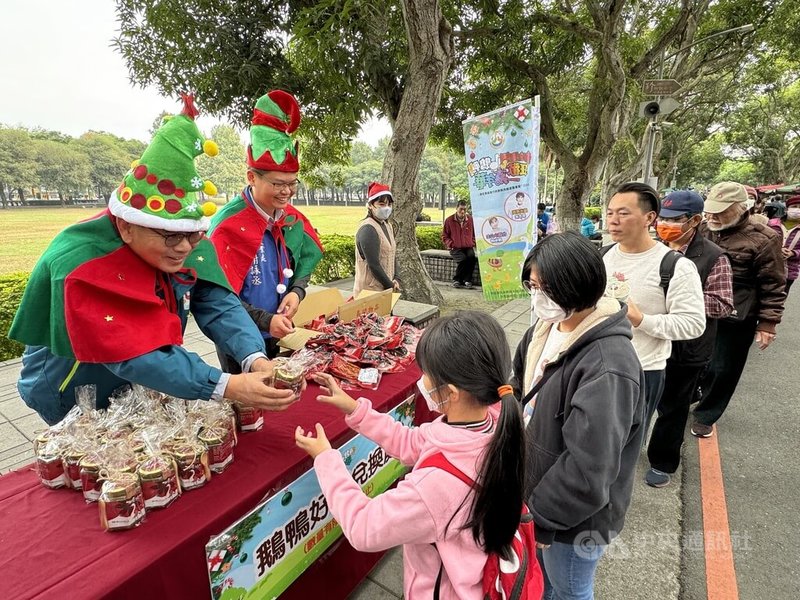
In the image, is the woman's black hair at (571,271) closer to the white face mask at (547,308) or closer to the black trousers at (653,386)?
the white face mask at (547,308)

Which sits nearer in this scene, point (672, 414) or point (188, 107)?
point (188, 107)

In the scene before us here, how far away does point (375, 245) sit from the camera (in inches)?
169

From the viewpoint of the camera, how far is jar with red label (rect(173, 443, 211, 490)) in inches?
49.1

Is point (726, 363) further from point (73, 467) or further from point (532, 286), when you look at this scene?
point (73, 467)

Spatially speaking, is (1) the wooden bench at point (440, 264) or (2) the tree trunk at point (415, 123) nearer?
(2) the tree trunk at point (415, 123)

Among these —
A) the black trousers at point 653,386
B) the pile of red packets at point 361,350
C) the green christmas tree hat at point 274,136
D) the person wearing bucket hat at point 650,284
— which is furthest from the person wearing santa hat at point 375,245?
the black trousers at point 653,386

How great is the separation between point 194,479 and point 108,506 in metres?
0.23

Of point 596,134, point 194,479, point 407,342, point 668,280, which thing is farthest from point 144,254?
point 596,134

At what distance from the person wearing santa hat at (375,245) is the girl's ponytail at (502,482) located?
3288 millimetres

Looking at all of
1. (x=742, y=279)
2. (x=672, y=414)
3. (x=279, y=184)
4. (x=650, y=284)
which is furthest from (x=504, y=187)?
(x=279, y=184)

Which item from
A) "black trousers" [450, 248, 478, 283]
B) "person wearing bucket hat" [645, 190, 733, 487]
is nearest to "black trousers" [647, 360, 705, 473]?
"person wearing bucket hat" [645, 190, 733, 487]

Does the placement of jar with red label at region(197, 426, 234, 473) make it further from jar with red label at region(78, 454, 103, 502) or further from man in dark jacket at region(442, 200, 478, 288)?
man in dark jacket at region(442, 200, 478, 288)

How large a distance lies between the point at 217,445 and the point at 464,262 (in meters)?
7.95

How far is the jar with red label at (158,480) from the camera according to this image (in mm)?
1147
